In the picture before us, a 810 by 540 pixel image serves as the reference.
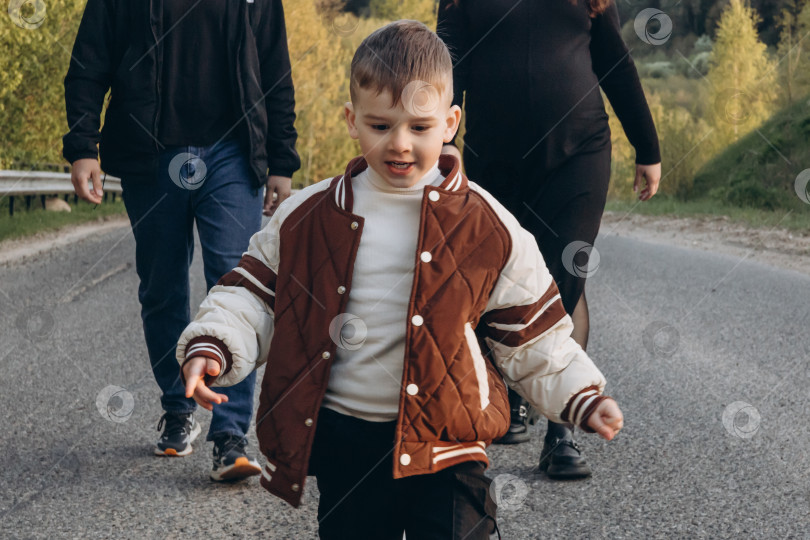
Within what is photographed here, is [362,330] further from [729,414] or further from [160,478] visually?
[729,414]

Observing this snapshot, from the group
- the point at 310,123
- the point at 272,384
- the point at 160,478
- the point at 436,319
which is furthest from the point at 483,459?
the point at 310,123

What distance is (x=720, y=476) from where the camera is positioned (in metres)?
3.82

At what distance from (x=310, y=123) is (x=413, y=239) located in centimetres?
3273

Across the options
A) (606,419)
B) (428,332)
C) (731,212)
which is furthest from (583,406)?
(731,212)

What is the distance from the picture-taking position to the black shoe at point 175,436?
13.0ft

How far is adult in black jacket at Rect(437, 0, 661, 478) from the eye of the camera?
363cm
